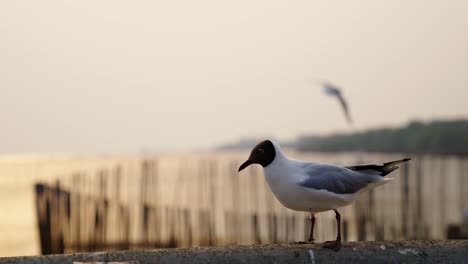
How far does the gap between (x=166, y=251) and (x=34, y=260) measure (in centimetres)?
68

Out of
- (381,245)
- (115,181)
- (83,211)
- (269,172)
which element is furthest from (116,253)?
(115,181)

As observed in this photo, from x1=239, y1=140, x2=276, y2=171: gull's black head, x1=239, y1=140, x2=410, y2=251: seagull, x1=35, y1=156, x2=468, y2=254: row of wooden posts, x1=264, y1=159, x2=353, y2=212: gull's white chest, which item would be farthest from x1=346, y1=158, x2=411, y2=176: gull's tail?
x1=35, y1=156, x2=468, y2=254: row of wooden posts

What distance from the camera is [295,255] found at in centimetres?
396

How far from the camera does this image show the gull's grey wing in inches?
175

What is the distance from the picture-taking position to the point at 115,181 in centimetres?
1138

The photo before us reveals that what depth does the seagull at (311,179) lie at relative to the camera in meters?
4.43

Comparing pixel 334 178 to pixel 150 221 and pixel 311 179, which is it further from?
pixel 150 221

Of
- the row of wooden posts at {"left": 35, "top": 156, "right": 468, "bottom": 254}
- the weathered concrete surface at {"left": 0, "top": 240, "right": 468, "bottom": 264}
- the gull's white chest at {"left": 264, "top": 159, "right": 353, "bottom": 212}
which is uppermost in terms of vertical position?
the gull's white chest at {"left": 264, "top": 159, "right": 353, "bottom": 212}

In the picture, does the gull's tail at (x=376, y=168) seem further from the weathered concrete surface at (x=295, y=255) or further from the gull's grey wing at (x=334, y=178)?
the weathered concrete surface at (x=295, y=255)

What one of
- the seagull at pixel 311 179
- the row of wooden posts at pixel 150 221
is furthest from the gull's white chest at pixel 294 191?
the row of wooden posts at pixel 150 221

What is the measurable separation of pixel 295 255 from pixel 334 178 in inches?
27.9

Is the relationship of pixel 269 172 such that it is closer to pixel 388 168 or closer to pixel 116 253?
pixel 388 168

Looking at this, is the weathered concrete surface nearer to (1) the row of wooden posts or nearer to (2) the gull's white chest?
(2) the gull's white chest

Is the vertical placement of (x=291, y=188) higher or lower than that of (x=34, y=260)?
higher
